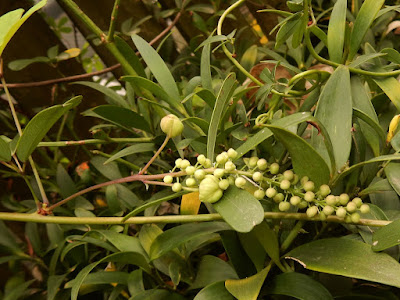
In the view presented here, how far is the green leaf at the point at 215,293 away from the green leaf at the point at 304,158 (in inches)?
6.5

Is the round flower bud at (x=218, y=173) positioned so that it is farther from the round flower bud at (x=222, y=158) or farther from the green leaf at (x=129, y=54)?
the green leaf at (x=129, y=54)

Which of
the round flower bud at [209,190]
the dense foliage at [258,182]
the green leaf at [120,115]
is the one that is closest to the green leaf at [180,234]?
the dense foliage at [258,182]

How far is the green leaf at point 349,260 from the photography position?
0.34 metres

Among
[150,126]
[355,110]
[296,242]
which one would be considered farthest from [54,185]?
[355,110]

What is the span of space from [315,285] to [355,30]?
0.30 meters

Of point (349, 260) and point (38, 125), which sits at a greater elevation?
point (38, 125)

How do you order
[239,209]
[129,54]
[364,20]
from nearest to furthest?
[239,209], [364,20], [129,54]

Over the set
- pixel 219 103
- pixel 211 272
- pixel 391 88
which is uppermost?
pixel 219 103

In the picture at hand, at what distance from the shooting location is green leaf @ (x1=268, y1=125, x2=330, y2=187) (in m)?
0.33

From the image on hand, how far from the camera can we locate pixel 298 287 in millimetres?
409

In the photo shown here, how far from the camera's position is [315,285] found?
1.33 feet

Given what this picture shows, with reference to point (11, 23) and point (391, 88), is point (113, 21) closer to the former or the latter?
point (11, 23)

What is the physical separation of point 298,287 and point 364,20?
32 centimetres

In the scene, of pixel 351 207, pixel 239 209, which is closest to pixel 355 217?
pixel 351 207
